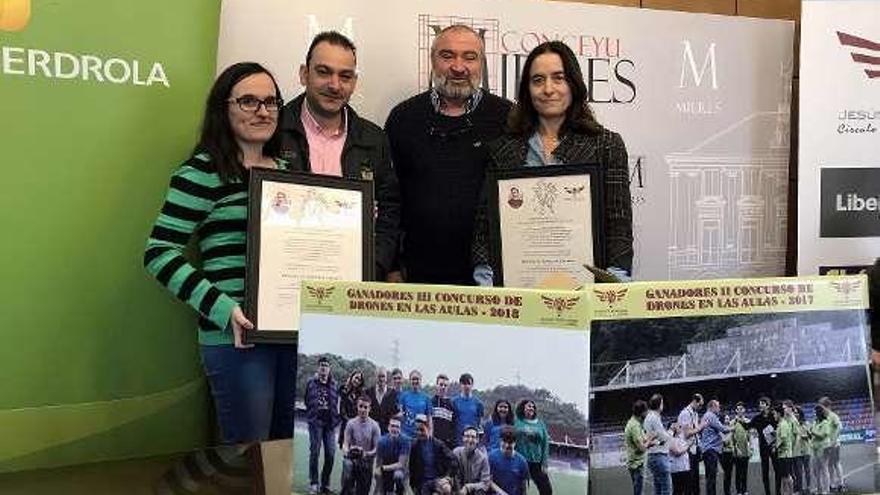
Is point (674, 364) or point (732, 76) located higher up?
point (732, 76)

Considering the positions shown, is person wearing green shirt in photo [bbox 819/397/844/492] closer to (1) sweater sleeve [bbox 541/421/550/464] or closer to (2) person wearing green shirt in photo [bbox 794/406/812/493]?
(2) person wearing green shirt in photo [bbox 794/406/812/493]

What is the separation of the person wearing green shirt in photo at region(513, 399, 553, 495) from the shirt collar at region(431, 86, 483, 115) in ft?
5.29

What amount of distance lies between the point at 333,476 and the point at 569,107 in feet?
4.77

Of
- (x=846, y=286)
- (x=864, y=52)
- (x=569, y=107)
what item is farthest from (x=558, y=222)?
(x=864, y=52)

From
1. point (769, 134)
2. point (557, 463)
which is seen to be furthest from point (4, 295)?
point (769, 134)

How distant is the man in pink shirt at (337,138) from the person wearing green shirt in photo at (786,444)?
1311 mm

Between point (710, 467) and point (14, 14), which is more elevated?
point (14, 14)

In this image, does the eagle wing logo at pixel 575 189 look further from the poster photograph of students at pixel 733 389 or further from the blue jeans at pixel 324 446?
the blue jeans at pixel 324 446

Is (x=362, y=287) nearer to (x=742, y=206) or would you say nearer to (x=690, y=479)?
(x=690, y=479)

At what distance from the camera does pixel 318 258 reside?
6.07 ft

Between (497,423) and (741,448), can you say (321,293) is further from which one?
(741,448)

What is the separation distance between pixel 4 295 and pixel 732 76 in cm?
238

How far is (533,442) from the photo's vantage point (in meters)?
0.98

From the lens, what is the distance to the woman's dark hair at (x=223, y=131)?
193 cm
